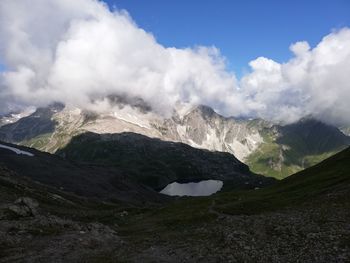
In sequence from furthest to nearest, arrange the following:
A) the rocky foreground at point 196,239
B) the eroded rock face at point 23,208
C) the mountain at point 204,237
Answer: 1. the eroded rock face at point 23,208
2. the mountain at point 204,237
3. the rocky foreground at point 196,239

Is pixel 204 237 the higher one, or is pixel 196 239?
pixel 204 237

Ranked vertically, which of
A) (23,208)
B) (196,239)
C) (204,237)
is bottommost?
(196,239)

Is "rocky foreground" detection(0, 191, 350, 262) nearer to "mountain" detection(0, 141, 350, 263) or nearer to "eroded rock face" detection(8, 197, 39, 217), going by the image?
"mountain" detection(0, 141, 350, 263)

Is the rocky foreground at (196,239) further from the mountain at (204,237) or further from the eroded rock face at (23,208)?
the eroded rock face at (23,208)

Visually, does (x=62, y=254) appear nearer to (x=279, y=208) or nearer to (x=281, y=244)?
(x=281, y=244)

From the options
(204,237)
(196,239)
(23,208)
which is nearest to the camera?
(196,239)

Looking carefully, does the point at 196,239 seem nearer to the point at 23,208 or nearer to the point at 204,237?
the point at 204,237

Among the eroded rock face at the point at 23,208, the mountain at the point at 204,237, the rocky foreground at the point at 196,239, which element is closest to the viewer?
the rocky foreground at the point at 196,239

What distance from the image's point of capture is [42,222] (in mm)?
63719

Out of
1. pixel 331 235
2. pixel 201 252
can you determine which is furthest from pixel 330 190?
pixel 201 252

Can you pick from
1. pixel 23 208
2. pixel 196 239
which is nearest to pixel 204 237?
pixel 196 239

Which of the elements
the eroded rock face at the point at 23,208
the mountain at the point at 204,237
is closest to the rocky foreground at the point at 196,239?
the mountain at the point at 204,237

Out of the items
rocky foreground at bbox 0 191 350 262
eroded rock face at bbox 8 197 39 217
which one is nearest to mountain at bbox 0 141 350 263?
rocky foreground at bbox 0 191 350 262

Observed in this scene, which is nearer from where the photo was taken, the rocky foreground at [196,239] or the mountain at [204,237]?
the rocky foreground at [196,239]
